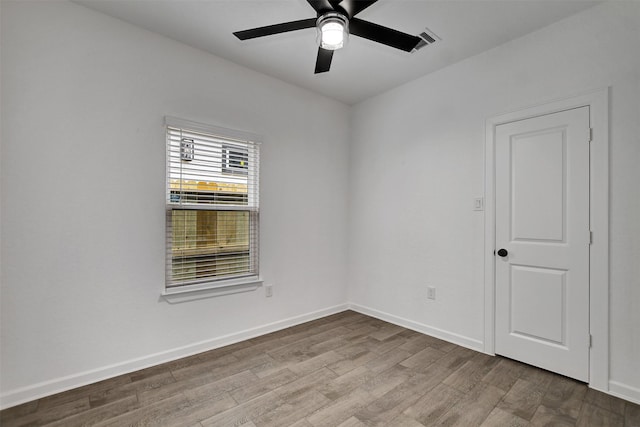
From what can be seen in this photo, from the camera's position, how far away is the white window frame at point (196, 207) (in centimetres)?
271

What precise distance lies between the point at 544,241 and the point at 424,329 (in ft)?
4.96

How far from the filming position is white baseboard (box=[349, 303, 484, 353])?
9.68 feet

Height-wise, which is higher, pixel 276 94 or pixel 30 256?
pixel 276 94

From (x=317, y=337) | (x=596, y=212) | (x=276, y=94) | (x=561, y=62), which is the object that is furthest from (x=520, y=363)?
(x=276, y=94)

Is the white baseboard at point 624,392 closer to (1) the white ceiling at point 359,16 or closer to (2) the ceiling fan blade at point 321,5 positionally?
(1) the white ceiling at point 359,16

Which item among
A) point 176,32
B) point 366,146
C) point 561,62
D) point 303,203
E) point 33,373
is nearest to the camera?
point 33,373

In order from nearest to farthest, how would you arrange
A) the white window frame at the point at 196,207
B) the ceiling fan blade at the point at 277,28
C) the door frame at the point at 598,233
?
Result: the ceiling fan blade at the point at 277,28 → the door frame at the point at 598,233 → the white window frame at the point at 196,207

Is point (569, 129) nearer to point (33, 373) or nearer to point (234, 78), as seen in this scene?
point (234, 78)

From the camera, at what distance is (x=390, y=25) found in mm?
2479

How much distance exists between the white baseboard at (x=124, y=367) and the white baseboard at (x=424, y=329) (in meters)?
0.96

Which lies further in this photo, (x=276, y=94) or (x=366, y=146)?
(x=366, y=146)

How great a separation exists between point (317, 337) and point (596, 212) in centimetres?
268

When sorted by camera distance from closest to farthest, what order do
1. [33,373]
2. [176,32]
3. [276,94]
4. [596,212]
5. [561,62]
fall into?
[33,373] < [596,212] < [561,62] < [176,32] < [276,94]

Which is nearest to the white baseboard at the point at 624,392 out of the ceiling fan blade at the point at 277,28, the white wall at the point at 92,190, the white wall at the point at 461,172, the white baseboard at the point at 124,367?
the white wall at the point at 461,172
